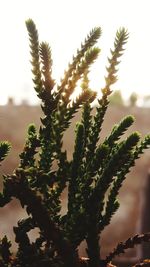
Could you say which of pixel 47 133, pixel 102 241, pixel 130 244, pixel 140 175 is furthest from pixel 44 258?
pixel 140 175

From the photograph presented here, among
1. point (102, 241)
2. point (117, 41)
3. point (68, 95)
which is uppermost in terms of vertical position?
point (102, 241)

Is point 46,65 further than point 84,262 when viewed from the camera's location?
Yes

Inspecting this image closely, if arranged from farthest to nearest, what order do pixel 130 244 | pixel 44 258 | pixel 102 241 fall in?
pixel 102 241, pixel 130 244, pixel 44 258

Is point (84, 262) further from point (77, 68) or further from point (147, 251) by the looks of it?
point (147, 251)

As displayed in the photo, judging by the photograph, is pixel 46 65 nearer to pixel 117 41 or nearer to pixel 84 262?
pixel 117 41

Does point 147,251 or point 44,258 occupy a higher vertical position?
point 147,251

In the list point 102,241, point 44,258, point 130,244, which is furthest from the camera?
point 102,241
